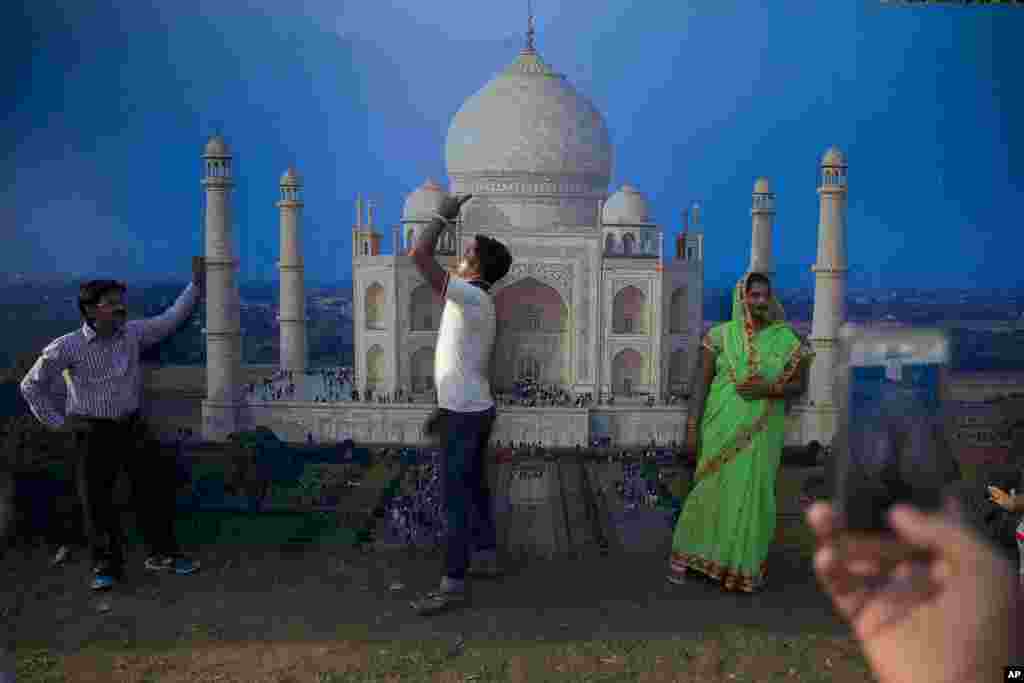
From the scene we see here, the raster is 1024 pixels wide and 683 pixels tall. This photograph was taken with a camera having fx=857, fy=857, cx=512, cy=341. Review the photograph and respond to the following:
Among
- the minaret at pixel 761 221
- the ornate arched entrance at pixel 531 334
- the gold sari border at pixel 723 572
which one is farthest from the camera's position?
the ornate arched entrance at pixel 531 334

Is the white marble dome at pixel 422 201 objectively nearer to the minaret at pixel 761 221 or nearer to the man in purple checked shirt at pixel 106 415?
the minaret at pixel 761 221

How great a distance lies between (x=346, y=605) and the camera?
3.53 m

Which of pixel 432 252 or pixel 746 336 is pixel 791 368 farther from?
pixel 432 252

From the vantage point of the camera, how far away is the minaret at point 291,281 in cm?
1966

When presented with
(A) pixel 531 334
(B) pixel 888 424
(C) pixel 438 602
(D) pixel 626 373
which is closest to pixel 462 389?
(C) pixel 438 602

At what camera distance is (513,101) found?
2066cm

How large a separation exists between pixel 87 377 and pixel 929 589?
3.91 metres

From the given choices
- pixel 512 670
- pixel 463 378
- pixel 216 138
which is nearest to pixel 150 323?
pixel 463 378

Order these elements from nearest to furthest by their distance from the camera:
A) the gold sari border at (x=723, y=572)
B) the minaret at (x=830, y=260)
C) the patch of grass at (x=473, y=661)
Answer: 1. the patch of grass at (x=473, y=661)
2. the gold sari border at (x=723, y=572)
3. the minaret at (x=830, y=260)

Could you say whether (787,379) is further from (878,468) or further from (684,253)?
(684,253)

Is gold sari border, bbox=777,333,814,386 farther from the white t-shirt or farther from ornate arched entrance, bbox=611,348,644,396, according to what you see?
ornate arched entrance, bbox=611,348,644,396

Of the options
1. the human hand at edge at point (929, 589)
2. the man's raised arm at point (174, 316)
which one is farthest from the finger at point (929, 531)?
the man's raised arm at point (174, 316)

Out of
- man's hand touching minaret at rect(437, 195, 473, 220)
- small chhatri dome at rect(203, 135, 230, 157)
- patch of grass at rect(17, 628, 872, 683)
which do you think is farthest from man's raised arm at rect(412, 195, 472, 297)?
small chhatri dome at rect(203, 135, 230, 157)

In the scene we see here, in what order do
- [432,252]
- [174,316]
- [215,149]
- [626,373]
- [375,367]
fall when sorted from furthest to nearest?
[375,367]
[626,373]
[215,149]
[174,316]
[432,252]
